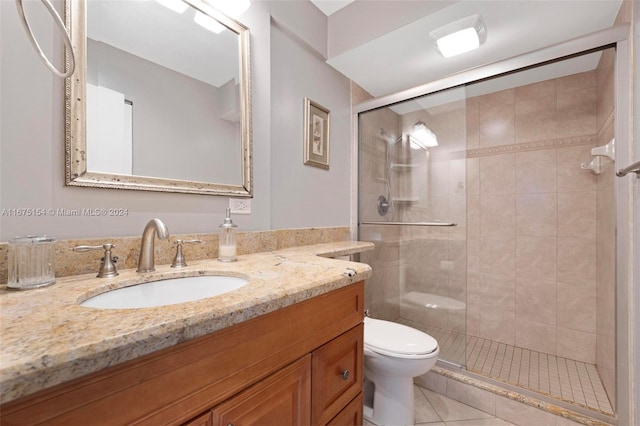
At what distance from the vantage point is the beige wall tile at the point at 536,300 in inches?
79.7

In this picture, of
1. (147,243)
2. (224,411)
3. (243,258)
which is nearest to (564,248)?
(243,258)

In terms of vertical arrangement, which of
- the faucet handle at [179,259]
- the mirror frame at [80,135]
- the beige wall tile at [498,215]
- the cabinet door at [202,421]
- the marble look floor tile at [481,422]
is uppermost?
the mirror frame at [80,135]

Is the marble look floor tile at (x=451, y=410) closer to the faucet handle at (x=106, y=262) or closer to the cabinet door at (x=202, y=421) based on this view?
the cabinet door at (x=202, y=421)

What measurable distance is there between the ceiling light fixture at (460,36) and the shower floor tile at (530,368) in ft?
6.06

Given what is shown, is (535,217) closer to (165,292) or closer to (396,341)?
(396,341)

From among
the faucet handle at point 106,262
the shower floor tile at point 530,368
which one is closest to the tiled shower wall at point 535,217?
the shower floor tile at point 530,368

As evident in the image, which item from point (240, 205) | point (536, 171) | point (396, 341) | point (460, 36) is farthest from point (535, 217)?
point (240, 205)

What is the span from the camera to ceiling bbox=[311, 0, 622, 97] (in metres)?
1.32

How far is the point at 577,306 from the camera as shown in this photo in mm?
1928

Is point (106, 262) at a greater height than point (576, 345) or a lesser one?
greater

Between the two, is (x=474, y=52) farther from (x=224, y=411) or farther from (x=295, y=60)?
(x=224, y=411)

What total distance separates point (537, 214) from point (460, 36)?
1.50 meters

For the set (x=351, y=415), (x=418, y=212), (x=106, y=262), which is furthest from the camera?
(x=418, y=212)

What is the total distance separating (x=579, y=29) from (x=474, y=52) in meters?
0.49
